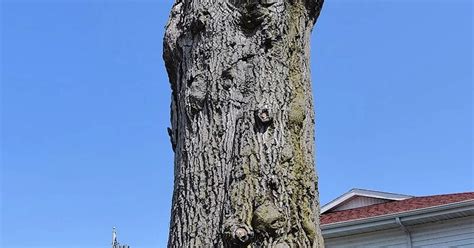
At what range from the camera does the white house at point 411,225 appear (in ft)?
40.2

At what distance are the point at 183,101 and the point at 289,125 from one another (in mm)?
601

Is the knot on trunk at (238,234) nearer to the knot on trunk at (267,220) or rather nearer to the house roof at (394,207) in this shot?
the knot on trunk at (267,220)

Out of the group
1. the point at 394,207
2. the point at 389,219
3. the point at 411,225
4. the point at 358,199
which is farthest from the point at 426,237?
the point at 358,199

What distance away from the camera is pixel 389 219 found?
1248cm

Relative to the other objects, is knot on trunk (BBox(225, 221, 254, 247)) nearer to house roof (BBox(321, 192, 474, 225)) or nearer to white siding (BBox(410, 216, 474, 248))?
house roof (BBox(321, 192, 474, 225))

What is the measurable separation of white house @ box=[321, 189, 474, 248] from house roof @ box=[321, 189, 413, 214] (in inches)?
52.5

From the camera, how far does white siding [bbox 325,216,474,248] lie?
12336 millimetres

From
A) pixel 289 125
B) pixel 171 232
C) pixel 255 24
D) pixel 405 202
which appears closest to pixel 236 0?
pixel 255 24

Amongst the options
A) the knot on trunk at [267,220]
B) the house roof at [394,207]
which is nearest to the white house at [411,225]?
the house roof at [394,207]

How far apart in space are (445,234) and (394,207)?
115 centimetres

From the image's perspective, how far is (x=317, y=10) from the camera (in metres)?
4.05

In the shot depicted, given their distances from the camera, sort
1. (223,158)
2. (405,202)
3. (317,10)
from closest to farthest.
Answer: (223,158) < (317,10) < (405,202)

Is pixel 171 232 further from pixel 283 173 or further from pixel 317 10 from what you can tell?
pixel 317 10

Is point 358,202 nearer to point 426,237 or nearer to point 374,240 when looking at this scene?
point 374,240
